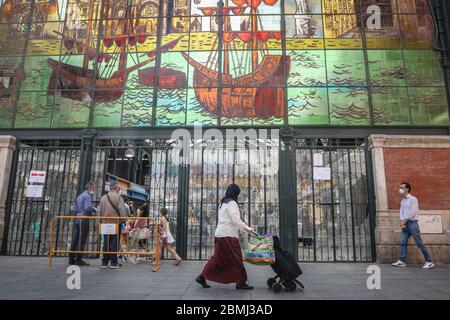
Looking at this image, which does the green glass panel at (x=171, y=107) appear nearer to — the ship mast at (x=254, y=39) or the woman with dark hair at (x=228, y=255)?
the ship mast at (x=254, y=39)

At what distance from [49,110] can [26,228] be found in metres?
3.78

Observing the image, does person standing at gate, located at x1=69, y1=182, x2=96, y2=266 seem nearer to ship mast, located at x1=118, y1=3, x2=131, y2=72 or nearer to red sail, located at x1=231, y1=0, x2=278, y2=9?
ship mast, located at x1=118, y1=3, x2=131, y2=72

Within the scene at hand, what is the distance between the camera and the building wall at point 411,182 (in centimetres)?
987

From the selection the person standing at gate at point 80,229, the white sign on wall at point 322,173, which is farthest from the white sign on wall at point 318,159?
the person standing at gate at point 80,229

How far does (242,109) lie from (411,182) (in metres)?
5.38

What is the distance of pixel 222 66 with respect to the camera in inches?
458

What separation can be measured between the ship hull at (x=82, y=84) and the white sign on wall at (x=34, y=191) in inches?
120

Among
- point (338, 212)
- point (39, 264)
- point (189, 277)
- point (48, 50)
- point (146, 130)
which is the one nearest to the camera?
point (189, 277)

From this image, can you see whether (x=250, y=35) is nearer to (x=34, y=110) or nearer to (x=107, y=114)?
(x=107, y=114)

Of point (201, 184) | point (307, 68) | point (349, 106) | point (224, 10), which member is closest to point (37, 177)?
point (201, 184)

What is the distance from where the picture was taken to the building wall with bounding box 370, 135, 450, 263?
9.87 metres
